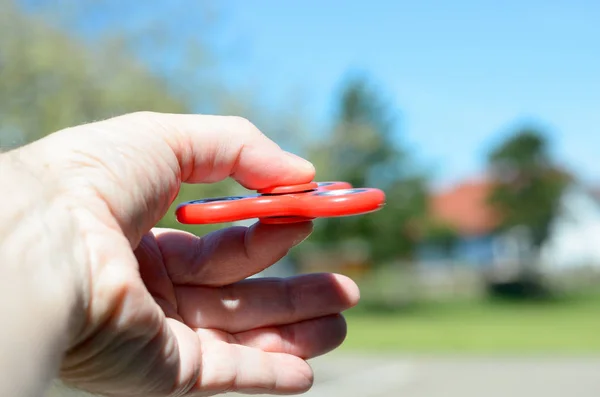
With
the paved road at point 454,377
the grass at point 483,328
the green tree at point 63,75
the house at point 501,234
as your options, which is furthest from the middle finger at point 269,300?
the house at point 501,234

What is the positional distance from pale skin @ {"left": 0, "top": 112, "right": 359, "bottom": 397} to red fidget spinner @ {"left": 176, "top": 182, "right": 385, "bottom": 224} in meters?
0.05

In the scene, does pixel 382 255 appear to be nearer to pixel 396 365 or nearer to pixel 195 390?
pixel 396 365

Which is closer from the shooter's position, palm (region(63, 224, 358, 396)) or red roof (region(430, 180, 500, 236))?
palm (region(63, 224, 358, 396))

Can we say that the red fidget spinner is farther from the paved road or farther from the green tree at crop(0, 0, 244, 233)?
the green tree at crop(0, 0, 244, 233)

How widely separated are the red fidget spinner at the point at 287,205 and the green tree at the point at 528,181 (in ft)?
85.2

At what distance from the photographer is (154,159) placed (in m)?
1.24

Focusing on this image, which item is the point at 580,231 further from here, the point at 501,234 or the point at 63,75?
the point at 63,75

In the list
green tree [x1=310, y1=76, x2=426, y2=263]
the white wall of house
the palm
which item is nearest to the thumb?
the palm

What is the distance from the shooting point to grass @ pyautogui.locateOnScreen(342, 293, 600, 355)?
13.7m

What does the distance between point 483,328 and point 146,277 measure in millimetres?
16723

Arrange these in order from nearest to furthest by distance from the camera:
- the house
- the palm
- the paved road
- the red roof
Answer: the palm, the paved road, the house, the red roof

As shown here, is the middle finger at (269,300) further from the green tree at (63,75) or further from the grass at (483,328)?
the grass at (483,328)

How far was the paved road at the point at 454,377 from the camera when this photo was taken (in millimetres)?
8688

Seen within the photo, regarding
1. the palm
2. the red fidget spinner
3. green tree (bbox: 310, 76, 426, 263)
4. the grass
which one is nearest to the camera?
the red fidget spinner
